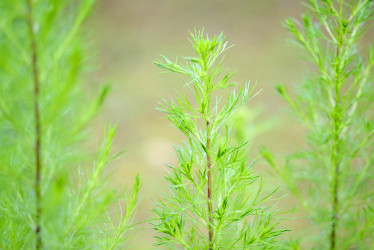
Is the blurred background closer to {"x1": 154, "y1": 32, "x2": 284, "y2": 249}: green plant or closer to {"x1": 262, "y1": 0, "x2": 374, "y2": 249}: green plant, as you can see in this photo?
{"x1": 262, "y1": 0, "x2": 374, "y2": 249}: green plant

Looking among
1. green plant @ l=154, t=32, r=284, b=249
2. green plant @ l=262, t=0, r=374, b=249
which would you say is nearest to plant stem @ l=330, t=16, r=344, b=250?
green plant @ l=262, t=0, r=374, b=249

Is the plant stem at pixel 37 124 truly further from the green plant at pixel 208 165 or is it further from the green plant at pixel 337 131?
the green plant at pixel 337 131

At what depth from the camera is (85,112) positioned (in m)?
0.50

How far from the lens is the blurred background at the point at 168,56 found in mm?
2084

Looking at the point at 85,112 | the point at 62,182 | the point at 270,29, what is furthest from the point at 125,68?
the point at 62,182

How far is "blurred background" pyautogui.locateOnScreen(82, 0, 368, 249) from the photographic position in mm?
2084

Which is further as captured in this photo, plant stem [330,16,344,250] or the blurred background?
the blurred background

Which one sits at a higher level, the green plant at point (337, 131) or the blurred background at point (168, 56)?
the blurred background at point (168, 56)

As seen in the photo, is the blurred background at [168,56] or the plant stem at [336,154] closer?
the plant stem at [336,154]

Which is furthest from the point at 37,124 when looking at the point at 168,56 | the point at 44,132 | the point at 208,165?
the point at 168,56

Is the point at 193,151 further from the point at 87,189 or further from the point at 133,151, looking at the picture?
the point at 133,151

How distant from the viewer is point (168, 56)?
2551 mm

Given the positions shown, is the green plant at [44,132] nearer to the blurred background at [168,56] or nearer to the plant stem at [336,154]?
the plant stem at [336,154]

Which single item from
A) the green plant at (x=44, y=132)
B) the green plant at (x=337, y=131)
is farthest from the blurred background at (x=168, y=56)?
the green plant at (x=44, y=132)
